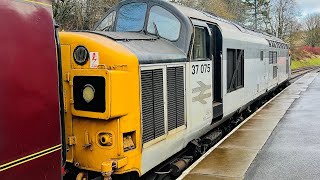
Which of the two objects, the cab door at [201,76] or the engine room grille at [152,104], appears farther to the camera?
the cab door at [201,76]

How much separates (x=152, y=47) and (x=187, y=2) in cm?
3541

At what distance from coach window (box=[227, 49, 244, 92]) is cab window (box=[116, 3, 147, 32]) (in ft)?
9.23

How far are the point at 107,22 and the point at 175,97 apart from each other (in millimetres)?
2275

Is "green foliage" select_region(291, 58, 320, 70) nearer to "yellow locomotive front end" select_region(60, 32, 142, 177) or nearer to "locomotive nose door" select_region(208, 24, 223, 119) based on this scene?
"locomotive nose door" select_region(208, 24, 223, 119)

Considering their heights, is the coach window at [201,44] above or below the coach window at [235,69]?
above

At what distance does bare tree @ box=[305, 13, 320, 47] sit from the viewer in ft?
287

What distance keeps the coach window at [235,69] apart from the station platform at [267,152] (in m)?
1.22

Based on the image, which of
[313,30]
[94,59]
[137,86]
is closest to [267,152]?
[137,86]

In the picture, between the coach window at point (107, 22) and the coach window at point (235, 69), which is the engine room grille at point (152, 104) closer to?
the coach window at point (107, 22)

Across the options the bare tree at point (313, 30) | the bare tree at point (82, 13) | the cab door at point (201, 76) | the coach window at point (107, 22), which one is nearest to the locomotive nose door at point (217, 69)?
the cab door at point (201, 76)

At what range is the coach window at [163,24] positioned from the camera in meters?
6.39

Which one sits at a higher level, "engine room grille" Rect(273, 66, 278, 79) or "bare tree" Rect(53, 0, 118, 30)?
"bare tree" Rect(53, 0, 118, 30)

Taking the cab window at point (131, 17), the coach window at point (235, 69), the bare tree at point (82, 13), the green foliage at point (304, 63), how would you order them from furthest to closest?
the green foliage at point (304, 63) → the bare tree at point (82, 13) → the coach window at point (235, 69) → the cab window at point (131, 17)

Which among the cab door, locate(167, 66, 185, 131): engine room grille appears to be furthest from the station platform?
locate(167, 66, 185, 131): engine room grille
